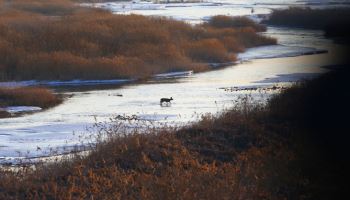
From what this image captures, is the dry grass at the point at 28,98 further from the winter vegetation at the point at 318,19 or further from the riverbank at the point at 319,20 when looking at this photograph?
the winter vegetation at the point at 318,19

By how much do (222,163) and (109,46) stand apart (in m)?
22.7

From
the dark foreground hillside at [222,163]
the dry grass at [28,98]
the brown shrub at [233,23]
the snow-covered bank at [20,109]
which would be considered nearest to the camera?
the dark foreground hillside at [222,163]

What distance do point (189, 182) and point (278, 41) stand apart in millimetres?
32461

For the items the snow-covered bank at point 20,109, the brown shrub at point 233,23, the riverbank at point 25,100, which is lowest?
the snow-covered bank at point 20,109

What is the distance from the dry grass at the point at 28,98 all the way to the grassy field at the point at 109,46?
5.75 meters

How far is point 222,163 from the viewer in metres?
12.0

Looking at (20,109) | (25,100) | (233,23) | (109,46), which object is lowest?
(20,109)

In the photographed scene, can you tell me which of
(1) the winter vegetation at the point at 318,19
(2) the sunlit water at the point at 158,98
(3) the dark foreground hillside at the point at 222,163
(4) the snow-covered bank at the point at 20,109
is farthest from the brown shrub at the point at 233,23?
(3) the dark foreground hillside at the point at 222,163

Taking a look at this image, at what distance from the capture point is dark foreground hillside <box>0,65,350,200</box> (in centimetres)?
995

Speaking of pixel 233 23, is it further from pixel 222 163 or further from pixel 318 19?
pixel 222 163

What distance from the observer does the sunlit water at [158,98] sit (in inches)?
647

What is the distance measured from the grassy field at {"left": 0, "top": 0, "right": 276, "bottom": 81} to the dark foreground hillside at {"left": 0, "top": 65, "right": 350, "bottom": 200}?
15.5 metres

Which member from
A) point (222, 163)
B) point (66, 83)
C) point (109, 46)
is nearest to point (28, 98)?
point (66, 83)

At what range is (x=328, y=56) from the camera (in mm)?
33719
